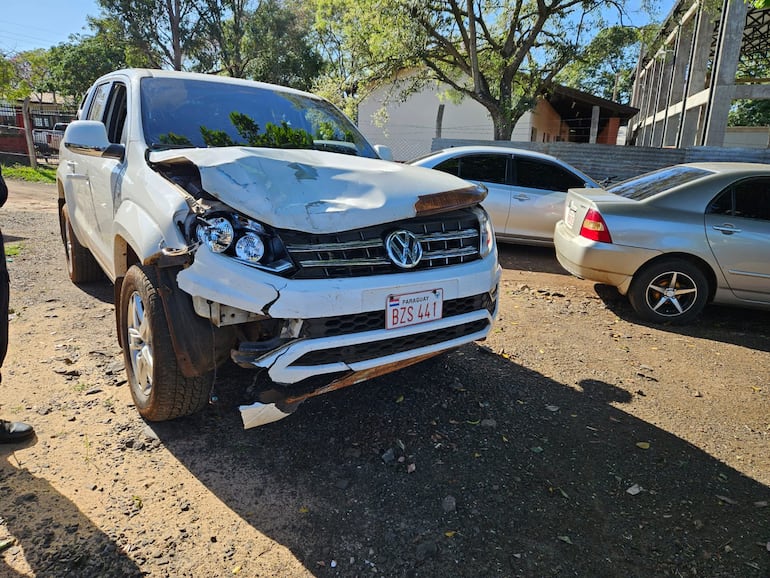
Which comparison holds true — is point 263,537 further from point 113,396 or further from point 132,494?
point 113,396

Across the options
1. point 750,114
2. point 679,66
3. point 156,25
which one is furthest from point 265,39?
point 750,114

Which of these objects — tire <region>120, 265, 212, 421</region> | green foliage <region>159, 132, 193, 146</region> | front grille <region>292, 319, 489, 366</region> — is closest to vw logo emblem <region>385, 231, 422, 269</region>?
front grille <region>292, 319, 489, 366</region>

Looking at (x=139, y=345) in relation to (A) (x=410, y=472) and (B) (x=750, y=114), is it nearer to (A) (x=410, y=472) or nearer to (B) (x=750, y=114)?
(A) (x=410, y=472)

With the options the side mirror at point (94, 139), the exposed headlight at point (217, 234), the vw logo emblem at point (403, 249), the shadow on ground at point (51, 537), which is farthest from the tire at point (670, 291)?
the shadow on ground at point (51, 537)

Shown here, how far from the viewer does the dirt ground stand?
2.20m

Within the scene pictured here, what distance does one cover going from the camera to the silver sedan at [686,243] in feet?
16.3

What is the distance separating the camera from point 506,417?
3299mm

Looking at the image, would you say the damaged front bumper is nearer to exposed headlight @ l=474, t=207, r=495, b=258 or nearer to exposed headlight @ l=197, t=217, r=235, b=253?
exposed headlight @ l=197, t=217, r=235, b=253

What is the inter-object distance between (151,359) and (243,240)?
2.92 feet

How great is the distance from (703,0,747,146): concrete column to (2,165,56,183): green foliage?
17.9 metres

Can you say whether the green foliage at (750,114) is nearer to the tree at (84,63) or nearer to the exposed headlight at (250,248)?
the tree at (84,63)

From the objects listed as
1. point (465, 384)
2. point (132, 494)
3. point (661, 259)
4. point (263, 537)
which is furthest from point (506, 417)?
point (661, 259)

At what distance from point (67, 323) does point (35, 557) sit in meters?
2.79

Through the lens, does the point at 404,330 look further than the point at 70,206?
No
